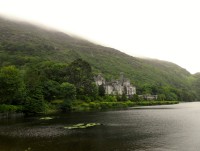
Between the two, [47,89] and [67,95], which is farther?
[47,89]

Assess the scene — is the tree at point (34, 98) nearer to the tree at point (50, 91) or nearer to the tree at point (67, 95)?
the tree at point (50, 91)

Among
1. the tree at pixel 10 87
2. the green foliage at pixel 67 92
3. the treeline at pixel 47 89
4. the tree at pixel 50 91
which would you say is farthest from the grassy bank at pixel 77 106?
the tree at pixel 50 91

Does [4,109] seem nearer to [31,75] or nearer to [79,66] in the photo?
[31,75]

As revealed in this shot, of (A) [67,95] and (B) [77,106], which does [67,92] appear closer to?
(A) [67,95]

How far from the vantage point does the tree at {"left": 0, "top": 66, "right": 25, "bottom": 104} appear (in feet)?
349

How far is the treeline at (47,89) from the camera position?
10956cm

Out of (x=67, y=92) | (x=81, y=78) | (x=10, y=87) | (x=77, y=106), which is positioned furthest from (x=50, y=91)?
(x=10, y=87)

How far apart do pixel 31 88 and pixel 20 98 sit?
869 cm

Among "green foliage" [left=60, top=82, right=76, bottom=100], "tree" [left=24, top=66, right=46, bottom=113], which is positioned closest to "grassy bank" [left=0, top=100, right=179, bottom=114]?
"tree" [left=24, top=66, right=46, bottom=113]

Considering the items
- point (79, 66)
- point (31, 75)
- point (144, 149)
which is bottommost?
point (144, 149)

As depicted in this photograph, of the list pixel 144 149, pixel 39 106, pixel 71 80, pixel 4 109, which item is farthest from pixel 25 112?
pixel 144 149

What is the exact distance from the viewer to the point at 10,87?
107 metres

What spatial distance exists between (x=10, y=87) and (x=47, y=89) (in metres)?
35.8

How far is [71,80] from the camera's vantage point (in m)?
172
